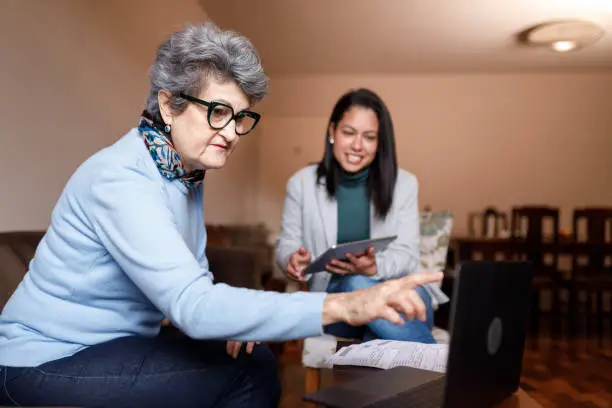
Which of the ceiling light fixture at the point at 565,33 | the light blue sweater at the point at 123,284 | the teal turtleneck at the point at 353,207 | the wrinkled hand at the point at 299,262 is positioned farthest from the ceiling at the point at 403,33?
the light blue sweater at the point at 123,284

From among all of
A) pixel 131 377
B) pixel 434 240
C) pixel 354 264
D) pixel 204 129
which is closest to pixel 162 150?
pixel 204 129

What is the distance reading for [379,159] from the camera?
2135 millimetres

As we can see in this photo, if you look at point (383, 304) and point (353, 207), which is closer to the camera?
point (383, 304)

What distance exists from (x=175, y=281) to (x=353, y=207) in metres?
1.33

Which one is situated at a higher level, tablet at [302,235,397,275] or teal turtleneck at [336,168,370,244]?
teal turtleneck at [336,168,370,244]

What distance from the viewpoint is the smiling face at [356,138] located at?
2072mm

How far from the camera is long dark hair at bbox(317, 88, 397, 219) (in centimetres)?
210

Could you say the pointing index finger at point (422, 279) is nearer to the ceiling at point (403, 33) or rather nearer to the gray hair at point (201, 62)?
the gray hair at point (201, 62)

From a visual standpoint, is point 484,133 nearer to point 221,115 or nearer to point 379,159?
point 379,159

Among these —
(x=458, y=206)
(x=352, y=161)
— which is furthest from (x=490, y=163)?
(x=352, y=161)

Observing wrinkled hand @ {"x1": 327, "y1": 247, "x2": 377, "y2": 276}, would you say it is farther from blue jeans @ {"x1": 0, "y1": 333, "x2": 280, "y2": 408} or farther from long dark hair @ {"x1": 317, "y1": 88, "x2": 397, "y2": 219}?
blue jeans @ {"x1": 0, "y1": 333, "x2": 280, "y2": 408}

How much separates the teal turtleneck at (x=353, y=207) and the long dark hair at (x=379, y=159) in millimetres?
28

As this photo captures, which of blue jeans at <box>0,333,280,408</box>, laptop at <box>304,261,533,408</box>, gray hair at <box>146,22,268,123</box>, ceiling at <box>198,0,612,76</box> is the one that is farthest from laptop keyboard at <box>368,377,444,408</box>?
ceiling at <box>198,0,612,76</box>

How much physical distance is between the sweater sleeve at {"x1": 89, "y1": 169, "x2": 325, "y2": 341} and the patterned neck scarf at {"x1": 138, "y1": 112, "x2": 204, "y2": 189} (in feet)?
0.23
